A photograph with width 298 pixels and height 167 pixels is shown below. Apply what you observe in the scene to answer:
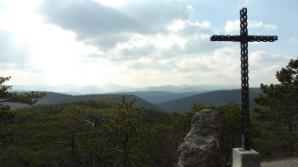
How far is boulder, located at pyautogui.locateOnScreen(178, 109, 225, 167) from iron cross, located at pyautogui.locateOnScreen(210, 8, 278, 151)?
4.54 metres

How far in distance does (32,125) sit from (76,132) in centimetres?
377

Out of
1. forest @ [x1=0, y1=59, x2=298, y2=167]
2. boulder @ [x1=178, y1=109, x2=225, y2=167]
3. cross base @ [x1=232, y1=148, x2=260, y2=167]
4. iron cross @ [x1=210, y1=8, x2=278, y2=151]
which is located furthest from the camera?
forest @ [x1=0, y1=59, x2=298, y2=167]

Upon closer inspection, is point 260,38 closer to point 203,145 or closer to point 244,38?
point 244,38

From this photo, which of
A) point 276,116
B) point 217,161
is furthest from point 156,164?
point 217,161

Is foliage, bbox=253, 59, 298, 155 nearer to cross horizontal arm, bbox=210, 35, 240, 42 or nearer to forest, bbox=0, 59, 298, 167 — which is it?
forest, bbox=0, 59, 298, 167

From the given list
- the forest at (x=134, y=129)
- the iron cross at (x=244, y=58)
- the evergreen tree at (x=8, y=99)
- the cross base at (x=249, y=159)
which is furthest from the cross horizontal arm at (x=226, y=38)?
the evergreen tree at (x=8, y=99)

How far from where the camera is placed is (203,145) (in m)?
17.2

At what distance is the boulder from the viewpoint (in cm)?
1702

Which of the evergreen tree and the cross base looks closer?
the cross base

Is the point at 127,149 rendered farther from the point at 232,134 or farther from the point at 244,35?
the point at 244,35

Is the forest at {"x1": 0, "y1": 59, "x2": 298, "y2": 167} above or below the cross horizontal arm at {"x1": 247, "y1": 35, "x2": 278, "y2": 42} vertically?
below

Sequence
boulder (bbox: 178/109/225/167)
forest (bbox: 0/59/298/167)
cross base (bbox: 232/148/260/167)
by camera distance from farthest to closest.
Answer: forest (bbox: 0/59/298/167)
boulder (bbox: 178/109/225/167)
cross base (bbox: 232/148/260/167)

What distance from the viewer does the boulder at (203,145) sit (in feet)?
55.8

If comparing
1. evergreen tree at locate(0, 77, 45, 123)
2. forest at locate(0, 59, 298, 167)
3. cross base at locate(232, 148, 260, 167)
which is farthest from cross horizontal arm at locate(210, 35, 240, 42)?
evergreen tree at locate(0, 77, 45, 123)
